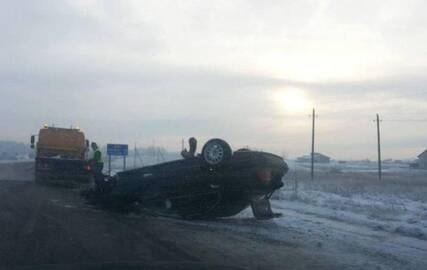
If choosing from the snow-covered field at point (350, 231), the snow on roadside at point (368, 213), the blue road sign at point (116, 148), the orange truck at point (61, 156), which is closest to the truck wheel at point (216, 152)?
the snow-covered field at point (350, 231)

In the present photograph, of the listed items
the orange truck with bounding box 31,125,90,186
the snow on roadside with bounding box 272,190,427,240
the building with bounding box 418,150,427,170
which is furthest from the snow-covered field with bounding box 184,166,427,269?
the building with bounding box 418,150,427,170

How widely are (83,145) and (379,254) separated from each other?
2643cm

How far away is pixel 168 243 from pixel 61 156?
24046 millimetres

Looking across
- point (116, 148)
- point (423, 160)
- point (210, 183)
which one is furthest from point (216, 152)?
point (423, 160)

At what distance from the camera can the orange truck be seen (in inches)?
1315

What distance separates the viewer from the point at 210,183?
53.8ft

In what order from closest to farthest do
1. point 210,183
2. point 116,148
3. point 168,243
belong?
point 168,243, point 210,183, point 116,148

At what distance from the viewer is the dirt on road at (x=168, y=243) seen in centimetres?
989

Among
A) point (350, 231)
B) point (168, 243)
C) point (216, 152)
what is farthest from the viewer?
Answer: point (216, 152)

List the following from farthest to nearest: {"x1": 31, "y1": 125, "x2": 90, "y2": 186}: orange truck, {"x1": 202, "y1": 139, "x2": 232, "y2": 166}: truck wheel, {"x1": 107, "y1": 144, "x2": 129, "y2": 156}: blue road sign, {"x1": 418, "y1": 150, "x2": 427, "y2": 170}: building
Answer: {"x1": 418, "y1": 150, "x2": 427, "y2": 170}: building < {"x1": 107, "y1": 144, "x2": 129, "y2": 156}: blue road sign < {"x1": 31, "y1": 125, "x2": 90, "y2": 186}: orange truck < {"x1": 202, "y1": 139, "x2": 232, "y2": 166}: truck wheel

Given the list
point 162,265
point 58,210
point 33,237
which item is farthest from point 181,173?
point 162,265

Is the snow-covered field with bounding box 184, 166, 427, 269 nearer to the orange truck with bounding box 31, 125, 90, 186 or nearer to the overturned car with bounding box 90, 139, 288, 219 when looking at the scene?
the overturned car with bounding box 90, 139, 288, 219

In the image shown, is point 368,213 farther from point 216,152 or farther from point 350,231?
point 216,152

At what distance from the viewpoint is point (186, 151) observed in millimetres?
18547
